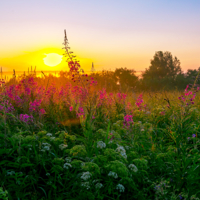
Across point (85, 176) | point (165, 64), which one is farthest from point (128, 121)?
point (165, 64)

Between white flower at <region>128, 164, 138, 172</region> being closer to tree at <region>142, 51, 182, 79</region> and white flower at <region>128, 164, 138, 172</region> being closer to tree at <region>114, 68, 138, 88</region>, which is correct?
tree at <region>114, 68, 138, 88</region>

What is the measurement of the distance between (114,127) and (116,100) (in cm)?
187

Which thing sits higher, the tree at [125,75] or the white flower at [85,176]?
the tree at [125,75]

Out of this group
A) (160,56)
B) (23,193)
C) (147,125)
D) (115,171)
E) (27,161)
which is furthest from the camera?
(160,56)

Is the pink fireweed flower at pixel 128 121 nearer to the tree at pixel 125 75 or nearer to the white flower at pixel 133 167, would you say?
the white flower at pixel 133 167

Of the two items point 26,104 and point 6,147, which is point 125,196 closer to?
point 6,147

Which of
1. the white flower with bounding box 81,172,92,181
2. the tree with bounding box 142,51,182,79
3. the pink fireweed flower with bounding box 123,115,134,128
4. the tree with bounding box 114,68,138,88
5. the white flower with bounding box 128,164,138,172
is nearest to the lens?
the white flower with bounding box 81,172,92,181

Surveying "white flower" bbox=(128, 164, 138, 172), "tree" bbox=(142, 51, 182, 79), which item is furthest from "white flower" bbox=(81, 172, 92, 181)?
"tree" bbox=(142, 51, 182, 79)

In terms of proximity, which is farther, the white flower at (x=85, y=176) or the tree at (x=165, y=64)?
the tree at (x=165, y=64)

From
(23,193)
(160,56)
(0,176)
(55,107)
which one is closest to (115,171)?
(23,193)

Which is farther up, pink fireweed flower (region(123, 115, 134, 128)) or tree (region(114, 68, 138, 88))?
tree (region(114, 68, 138, 88))

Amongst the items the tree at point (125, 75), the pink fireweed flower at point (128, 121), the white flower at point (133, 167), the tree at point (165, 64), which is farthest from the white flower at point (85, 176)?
the tree at point (165, 64)

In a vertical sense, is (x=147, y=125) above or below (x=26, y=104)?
Result: below

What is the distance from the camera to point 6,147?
272 centimetres
